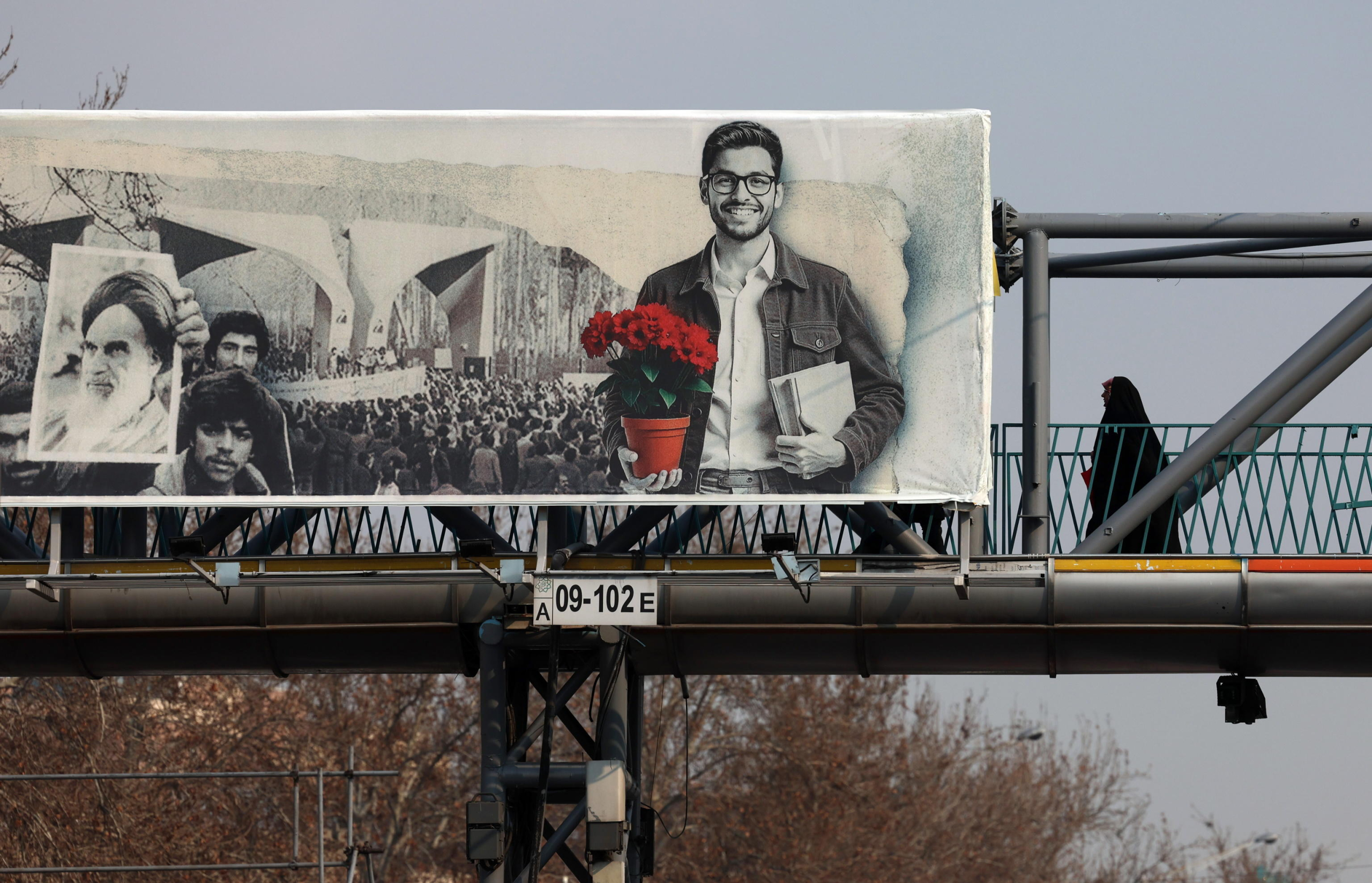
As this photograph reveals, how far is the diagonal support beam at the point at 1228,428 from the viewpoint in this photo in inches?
452

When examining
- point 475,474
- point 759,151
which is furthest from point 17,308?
point 759,151

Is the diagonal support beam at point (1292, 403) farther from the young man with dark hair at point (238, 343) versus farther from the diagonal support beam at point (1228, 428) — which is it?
the young man with dark hair at point (238, 343)

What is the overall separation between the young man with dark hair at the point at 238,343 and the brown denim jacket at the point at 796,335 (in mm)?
2463

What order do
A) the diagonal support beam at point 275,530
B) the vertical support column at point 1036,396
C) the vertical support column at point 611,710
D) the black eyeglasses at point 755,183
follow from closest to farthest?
the vertical support column at point 611,710
the vertical support column at point 1036,396
the black eyeglasses at point 755,183
the diagonal support beam at point 275,530

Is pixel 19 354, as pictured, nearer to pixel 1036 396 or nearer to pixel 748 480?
pixel 748 480

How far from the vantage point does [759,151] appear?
472 inches

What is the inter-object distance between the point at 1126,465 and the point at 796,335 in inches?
105

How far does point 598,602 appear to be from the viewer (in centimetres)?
1080

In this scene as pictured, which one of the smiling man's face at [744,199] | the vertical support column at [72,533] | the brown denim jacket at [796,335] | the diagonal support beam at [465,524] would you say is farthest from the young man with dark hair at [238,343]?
the smiling man's face at [744,199]

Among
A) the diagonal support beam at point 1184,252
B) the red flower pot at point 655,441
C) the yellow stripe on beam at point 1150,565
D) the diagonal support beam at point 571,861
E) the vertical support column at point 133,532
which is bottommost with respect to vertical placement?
the diagonal support beam at point 571,861

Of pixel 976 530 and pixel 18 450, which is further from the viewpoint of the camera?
pixel 18 450

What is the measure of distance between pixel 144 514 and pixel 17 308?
1.73 meters

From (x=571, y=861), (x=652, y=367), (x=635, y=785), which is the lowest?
(x=571, y=861)

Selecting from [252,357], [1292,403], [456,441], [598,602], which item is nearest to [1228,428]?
[1292,403]
